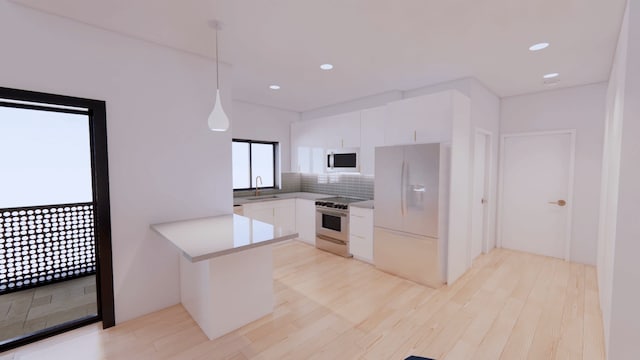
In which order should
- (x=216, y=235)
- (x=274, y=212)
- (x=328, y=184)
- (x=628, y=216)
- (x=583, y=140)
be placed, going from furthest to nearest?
(x=328, y=184) → (x=274, y=212) → (x=583, y=140) → (x=216, y=235) → (x=628, y=216)

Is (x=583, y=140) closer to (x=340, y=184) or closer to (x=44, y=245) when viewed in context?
(x=340, y=184)

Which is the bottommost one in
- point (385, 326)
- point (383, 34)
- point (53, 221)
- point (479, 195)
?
point (385, 326)

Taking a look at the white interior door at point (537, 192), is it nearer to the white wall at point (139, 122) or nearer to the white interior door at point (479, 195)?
the white interior door at point (479, 195)

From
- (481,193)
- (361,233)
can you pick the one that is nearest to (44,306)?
(361,233)

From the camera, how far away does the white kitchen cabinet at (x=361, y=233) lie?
409 centimetres

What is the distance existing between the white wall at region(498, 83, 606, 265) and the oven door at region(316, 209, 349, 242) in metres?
3.53

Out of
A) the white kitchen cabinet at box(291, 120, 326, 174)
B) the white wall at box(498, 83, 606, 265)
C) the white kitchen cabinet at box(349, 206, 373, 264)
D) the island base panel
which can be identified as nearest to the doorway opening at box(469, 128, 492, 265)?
the white wall at box(498, 83, 606, 265)

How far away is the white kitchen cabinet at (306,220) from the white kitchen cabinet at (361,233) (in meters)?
0.89

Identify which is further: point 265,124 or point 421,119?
point 265,124

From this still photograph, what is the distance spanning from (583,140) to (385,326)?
13.8 feet

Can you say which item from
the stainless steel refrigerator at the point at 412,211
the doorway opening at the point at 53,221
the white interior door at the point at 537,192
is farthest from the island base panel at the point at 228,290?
the white interior door at the point at 537,192

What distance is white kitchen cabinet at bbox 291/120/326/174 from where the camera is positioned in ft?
17.1

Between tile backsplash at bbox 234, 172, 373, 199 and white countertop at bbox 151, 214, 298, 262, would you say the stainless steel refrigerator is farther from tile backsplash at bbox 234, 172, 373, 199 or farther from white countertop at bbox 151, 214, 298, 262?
white countertop at bbox 151, 214, 298, 262

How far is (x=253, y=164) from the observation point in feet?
18.2
